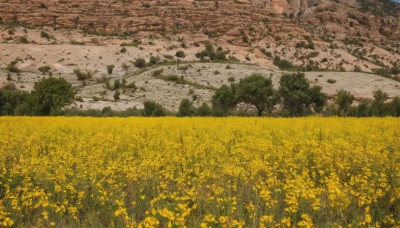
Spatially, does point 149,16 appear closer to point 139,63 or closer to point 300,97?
point 139,63

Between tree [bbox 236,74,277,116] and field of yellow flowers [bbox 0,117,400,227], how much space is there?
2878 centimetres

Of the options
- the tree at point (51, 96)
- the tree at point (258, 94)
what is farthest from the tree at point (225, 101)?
the tree at point (51, 96)

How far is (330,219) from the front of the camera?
5.13 meters

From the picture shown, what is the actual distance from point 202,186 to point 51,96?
115 feet

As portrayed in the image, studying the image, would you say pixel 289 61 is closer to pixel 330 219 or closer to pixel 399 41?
pixel 399 41

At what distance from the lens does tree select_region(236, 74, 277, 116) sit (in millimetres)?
38619

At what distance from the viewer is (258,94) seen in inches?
1516

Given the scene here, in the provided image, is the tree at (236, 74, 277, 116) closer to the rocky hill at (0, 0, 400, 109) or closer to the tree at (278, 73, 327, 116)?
the tree at (278, 73, 327, 116)

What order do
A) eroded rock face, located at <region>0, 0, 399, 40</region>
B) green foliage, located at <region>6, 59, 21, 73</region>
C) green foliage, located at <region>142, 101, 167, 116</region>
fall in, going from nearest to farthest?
green foliage, located at <region>142, 101, 167, 116</region>, green foliage, located at <region>6, 59, 21, 73</region>, eroded rock face, located at <region>0, 0, 399, 40</region>

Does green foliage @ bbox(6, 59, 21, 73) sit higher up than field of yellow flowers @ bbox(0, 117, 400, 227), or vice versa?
field of yellow flowers @ bbox(0, 117, 400, 227)

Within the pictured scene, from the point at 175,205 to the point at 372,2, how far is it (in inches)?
5396

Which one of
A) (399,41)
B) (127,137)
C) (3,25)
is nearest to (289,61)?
(399,41)

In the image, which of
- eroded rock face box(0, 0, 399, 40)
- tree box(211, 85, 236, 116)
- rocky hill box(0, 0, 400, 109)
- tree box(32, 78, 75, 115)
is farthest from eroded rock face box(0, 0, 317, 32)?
tree box(211, 85, 236, 116)

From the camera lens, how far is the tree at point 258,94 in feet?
127
